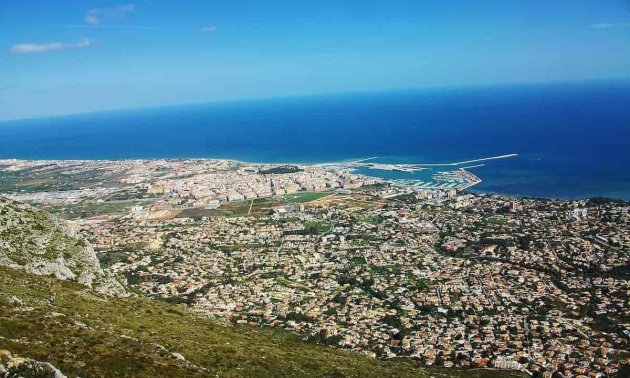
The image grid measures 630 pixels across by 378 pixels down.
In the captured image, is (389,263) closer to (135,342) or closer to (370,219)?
(370,219)

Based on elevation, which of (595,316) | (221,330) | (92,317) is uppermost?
(92,317)

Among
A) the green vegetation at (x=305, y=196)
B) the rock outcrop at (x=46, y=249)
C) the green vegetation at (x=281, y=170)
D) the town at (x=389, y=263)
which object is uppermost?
the rock outcrop at (x=46, y=249)

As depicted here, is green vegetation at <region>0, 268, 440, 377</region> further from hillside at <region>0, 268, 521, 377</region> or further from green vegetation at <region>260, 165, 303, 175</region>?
green vegetation at <region>260, 165, 303, 175</region>

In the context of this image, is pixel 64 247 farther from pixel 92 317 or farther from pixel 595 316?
pixel 595 316

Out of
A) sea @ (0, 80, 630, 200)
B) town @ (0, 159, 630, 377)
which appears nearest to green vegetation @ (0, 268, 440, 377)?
town @ (0, 159, 630, 377)

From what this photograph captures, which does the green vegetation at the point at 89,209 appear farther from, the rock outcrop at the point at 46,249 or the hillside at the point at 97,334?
the hillside at the point at 97,334

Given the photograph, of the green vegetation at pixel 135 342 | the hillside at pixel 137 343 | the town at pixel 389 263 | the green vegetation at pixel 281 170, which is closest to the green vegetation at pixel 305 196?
the town at pixel 389 263

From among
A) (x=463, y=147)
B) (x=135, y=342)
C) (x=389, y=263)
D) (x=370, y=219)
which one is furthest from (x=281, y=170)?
(x=135, y=342)

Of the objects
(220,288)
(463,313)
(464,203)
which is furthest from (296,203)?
(463,313)
